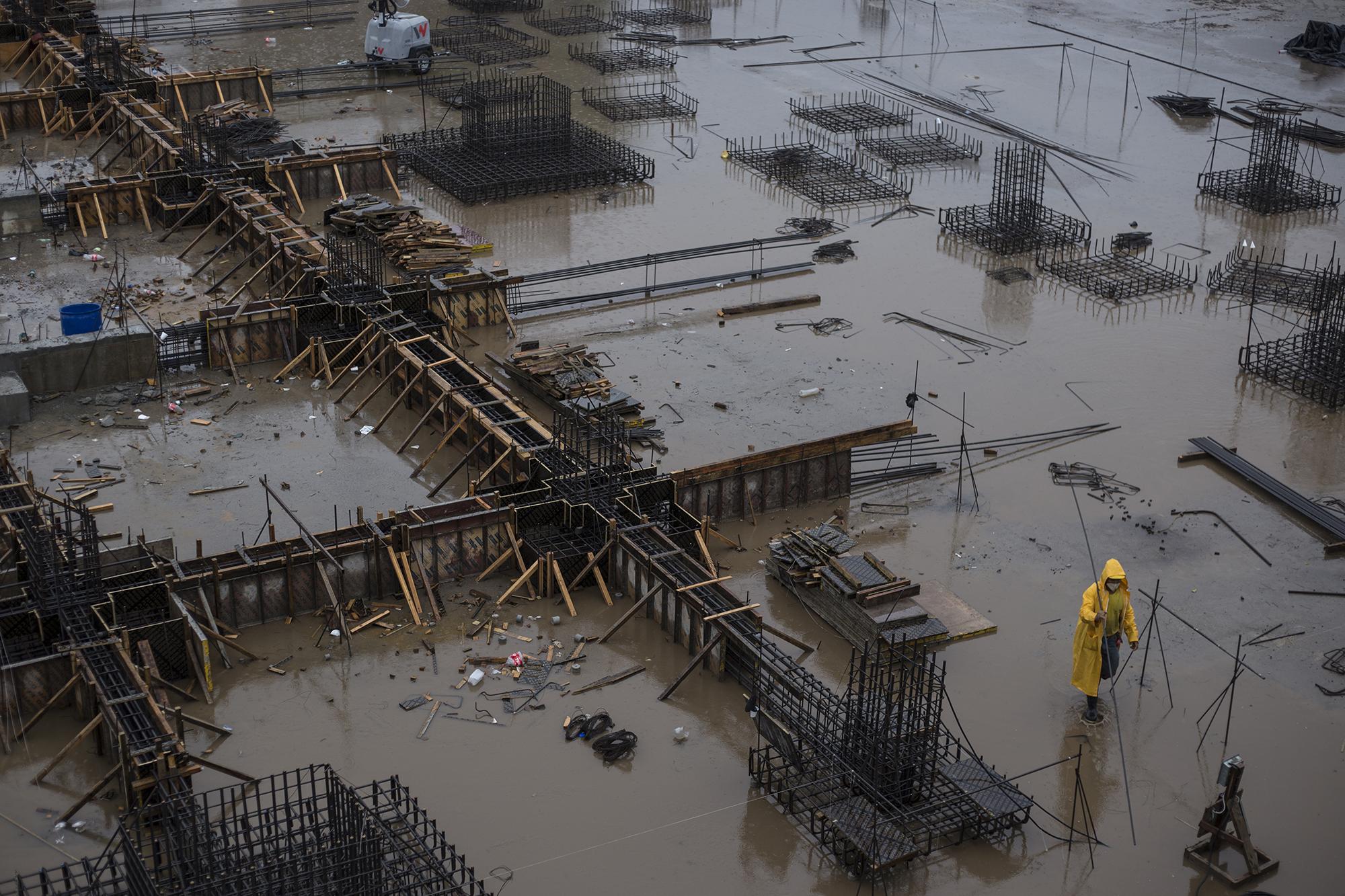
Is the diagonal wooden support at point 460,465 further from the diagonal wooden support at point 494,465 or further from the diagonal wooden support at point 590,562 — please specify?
the diagonal wooden support at point 590,562

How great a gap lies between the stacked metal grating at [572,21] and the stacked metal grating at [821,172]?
13122 millimetres

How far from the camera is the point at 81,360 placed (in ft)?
86.5

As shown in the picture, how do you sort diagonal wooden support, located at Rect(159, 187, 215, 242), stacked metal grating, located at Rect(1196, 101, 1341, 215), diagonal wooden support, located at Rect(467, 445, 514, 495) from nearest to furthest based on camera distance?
diagonal wooden support, located at Rect(467, 445, 514, 495), diagonal wooden support, located at Rect(159, 187, 215, 242), stacked metal grating, located at Rect(1196, 101, 1341, 215)

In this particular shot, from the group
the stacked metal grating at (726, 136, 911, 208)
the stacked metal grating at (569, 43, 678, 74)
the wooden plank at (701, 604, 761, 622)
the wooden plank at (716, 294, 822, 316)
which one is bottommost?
the wooden plank at (701, 604, 761, 622)

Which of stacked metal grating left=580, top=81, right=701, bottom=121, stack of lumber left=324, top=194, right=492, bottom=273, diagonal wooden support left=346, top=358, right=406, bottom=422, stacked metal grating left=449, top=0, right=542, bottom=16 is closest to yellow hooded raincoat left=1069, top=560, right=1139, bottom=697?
diagonal wooden support left=346, top=358, right=406, bottom=422

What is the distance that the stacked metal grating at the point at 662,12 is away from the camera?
176 feet

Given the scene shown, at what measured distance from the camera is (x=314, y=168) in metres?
36.2

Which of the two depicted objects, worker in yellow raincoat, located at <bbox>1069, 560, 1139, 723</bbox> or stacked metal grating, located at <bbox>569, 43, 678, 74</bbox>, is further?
stacked metal grating, located at <bbox>569, 43, 678, 74</bbox>

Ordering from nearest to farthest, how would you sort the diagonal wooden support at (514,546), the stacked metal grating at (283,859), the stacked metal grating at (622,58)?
the stacked metal grating at (283,859) < the diagonal wooden support at (514,546) < the stacked metal grating at (622,58)

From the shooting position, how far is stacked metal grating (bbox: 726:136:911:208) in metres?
37.0

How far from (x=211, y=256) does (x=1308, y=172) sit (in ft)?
87.1

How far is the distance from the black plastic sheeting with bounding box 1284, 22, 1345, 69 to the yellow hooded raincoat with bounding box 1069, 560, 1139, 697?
3806 centimetres

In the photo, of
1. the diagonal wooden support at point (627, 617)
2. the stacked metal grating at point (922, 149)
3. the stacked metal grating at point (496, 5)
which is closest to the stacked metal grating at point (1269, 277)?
the stacked metal grating at point (922, 149)

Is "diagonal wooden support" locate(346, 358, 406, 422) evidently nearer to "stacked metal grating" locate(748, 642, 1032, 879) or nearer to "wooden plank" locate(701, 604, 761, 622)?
"wooden plank" locate(701, 604, 761, 622)
